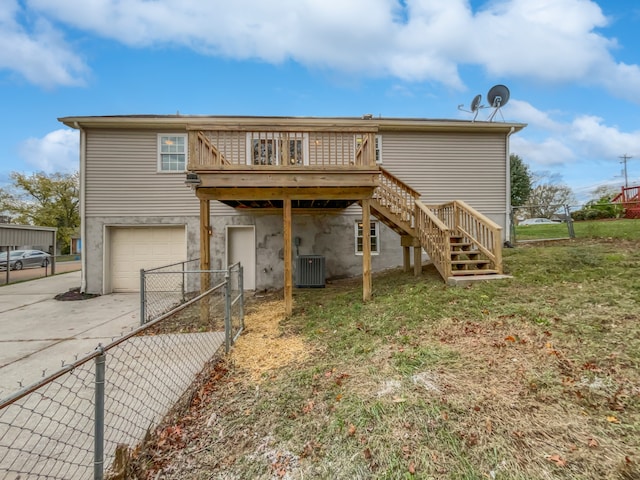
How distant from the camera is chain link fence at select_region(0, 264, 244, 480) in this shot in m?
1.90

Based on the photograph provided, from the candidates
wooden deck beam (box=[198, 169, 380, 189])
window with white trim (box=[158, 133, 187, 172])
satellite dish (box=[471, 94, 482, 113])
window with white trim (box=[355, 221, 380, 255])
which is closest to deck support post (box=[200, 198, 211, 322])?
wooden deck beam (box=[198, 169, 380, 189])

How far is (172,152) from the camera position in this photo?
915 centimetres

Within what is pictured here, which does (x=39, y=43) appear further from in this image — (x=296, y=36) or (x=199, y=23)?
(x=296, y=36)

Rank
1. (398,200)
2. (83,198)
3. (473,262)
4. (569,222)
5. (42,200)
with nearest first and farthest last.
A: 1. (473,262)
2. (398,200)
3. (83,198)
4. (569,222)
5. (42,200)

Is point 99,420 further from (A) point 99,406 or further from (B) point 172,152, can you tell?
(B) point 172,152

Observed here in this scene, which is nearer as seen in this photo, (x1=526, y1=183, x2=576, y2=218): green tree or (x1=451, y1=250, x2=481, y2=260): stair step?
(x1=451, y1=250, x2=481, y2=260): stair step

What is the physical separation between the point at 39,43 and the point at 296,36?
9.10m

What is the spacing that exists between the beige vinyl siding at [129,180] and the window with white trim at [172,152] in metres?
0.14

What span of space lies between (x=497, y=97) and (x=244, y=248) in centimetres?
979

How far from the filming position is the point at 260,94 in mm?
16250

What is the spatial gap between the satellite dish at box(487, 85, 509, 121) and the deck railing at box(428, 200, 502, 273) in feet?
16.4

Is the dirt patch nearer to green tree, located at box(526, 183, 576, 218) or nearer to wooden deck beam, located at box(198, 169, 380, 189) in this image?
wooden deck beam, located at box(198, 169, 380, 189)

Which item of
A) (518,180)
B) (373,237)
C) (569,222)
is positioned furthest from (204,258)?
(518,180)

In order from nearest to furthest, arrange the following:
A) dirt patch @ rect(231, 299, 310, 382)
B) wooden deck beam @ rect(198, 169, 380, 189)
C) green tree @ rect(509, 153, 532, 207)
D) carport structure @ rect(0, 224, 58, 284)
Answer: dirt patch @ rect(231, 299, 310, 382) < wooden deck beam @ rect(198, 169, 380, 189) < carport structure @ rect(0, 224, 58, 284) < green tree @ rect(509, 153, 532, 207)
